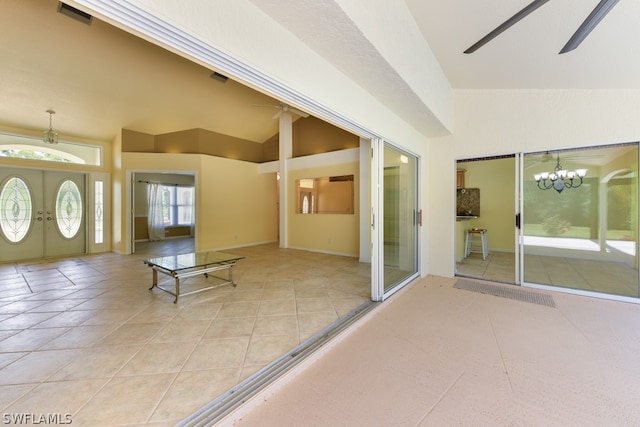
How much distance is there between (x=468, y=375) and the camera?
1.93 meters

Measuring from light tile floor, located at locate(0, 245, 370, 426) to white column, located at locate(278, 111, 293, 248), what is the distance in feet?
9.29

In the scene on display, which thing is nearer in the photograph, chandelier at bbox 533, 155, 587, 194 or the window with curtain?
chandelier at bbox 533, 155, 587, 194

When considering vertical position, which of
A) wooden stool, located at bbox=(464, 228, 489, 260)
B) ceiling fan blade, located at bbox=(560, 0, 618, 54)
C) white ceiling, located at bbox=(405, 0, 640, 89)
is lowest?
wooden stool, located at bbox=(464, 228, 489, 260)

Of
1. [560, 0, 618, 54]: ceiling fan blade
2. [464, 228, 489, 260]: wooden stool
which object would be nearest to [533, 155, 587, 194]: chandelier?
[464, 228, 489, 260]: wooden stool

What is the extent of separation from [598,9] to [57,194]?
8954 mm

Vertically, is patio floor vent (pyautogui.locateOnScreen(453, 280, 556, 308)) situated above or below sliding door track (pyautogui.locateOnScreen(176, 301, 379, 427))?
above

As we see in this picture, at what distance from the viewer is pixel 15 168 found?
5.43m

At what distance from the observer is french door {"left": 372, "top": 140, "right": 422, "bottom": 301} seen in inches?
126

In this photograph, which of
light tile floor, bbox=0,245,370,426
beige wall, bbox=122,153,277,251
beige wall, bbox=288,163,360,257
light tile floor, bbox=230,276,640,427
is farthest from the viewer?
beige wall, bbox=122,153,277,251

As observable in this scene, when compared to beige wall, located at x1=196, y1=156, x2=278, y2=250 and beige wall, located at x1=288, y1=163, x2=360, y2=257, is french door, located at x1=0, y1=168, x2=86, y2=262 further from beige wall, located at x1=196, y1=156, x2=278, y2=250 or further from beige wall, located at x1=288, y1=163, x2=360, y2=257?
beige wall, located at x1=288, y1=163, x2=360, y2=257

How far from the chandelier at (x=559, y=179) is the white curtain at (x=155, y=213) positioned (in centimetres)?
1048

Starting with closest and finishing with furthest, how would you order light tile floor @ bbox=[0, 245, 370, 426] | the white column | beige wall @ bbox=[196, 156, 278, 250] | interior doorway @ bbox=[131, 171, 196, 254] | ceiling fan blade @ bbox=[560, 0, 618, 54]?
ceiling fan blade @ bbox=[560, 0, 618, 54], light tile floor @ bbox=[0, 245, 370, 426], beige wall @ bbox=[196, 156, 278, 250], the white column, interior doorway @ bbox=[131, 171, 196, 254]

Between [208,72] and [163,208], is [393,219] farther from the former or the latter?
[163,208]

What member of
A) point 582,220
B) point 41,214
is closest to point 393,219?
A: point 582,220
